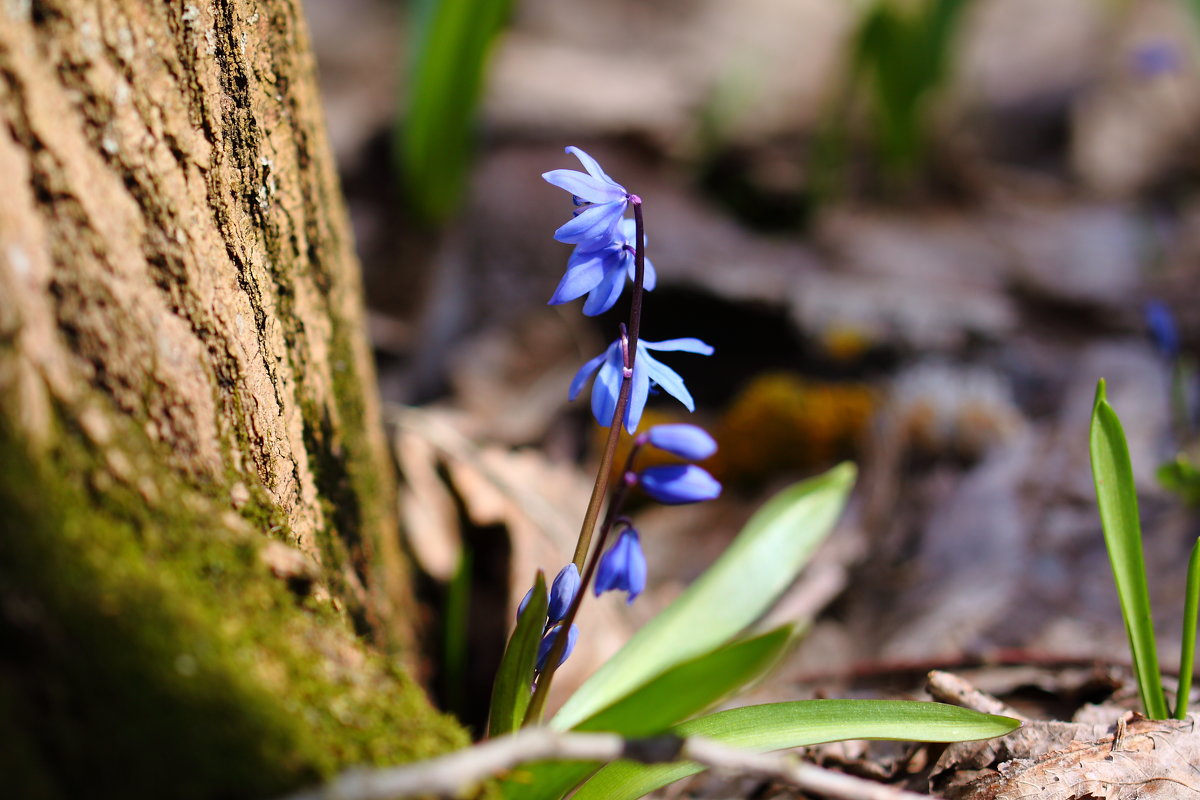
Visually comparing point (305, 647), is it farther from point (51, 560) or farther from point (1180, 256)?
point (1180, 256)

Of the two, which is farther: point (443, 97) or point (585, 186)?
point (443, 97)

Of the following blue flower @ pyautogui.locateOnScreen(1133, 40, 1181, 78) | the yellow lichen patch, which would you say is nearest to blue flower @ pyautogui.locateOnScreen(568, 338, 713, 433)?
the yellow lichen patch

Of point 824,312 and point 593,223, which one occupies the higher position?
point 824,312

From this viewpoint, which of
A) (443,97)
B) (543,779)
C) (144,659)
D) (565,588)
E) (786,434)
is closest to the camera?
(144,659)

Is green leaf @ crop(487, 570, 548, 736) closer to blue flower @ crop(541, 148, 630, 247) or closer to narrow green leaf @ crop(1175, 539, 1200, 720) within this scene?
blue flower @ crop(541, 148, 630, 247)

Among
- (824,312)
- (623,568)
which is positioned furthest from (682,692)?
(824,312)

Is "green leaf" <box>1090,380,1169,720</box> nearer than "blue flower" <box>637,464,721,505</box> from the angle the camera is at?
No

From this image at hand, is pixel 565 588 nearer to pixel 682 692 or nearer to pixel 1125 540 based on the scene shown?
pixel 682 692
